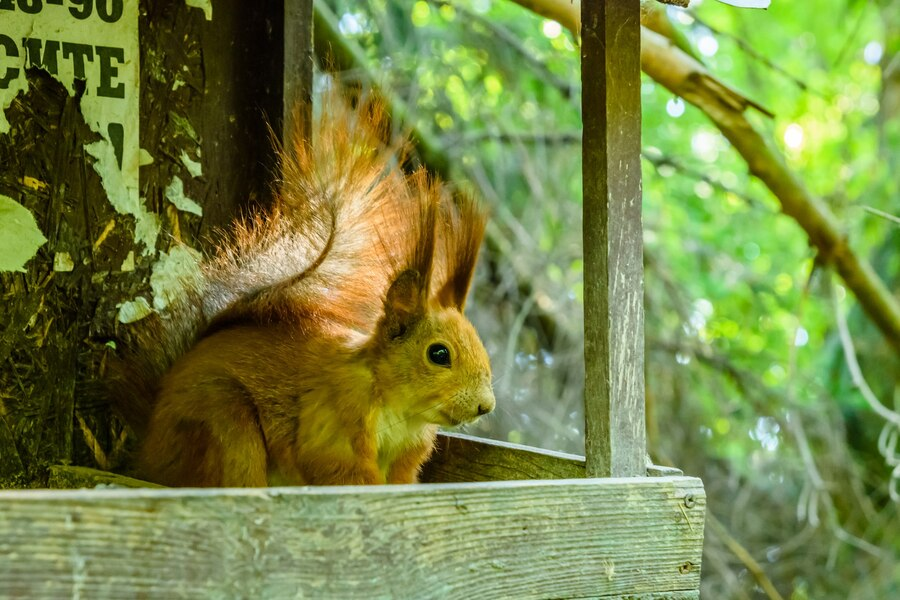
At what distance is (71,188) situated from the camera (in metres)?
2.06

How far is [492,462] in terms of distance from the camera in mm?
2033

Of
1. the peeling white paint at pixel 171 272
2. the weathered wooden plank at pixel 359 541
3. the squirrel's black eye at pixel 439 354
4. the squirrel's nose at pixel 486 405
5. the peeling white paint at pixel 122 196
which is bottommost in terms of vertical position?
the weathered wooden plank at pixel 359 541

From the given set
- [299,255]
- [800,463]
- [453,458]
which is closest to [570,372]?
[800,463]

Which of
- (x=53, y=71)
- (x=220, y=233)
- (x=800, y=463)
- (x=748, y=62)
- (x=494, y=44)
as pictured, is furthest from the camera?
(x=748, y=62)

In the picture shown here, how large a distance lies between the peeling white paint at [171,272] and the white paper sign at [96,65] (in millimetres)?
42

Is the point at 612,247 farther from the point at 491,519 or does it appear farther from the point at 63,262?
the point at 63,262

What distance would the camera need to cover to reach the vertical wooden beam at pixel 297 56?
222 centimetres

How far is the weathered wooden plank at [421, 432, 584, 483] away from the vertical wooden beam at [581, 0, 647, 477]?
0.39ft

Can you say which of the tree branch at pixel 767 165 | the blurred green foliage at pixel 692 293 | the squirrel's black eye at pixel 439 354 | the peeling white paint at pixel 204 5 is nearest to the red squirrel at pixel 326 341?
the squirrel's black eye at pixel 439 354

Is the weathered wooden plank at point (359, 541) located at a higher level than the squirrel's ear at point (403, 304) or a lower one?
lower

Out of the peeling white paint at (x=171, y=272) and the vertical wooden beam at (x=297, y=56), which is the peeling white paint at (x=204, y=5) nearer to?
the vertical wooden beam at (x=297, y=56)

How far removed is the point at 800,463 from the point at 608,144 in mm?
3069

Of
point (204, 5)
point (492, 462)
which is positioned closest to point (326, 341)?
point (492, 462)

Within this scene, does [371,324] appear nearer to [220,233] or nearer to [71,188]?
[220,233]
